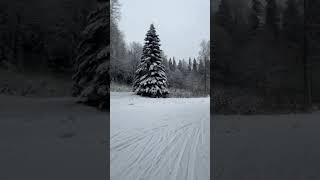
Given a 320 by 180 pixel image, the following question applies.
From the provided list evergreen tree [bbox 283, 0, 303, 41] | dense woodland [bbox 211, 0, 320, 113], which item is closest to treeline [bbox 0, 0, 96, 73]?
dense woodland [bbox 211, 0, 320, 113]

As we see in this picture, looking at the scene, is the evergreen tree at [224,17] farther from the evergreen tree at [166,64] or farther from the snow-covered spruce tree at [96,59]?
the snow-covered spruce tree at [96,59]

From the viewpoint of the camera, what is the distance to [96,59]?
41.1 feet

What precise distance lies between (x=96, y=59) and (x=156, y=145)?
23.3 feet

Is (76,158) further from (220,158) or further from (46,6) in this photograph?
(46,6)

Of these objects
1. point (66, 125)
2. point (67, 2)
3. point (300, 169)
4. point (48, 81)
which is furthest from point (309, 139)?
point (48, 81)

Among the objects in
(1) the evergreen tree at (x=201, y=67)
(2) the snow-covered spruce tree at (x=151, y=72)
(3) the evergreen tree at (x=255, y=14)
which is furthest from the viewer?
(3) the evergreen tree at (x=255, y=14)

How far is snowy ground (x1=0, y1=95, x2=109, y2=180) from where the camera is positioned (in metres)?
5.00

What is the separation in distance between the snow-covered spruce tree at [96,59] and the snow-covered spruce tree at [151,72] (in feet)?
4.80

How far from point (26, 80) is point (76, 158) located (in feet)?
47.3

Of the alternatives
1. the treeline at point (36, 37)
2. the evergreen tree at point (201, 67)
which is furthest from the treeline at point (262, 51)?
the treeline at point (36, 37)

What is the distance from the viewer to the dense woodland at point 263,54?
56.1ft

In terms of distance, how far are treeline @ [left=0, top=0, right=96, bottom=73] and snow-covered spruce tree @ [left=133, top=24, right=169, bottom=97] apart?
17.7ft

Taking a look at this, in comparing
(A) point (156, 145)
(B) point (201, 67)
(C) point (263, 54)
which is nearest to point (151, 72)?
(B) point (201, 67)

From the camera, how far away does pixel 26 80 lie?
60.6 feet
